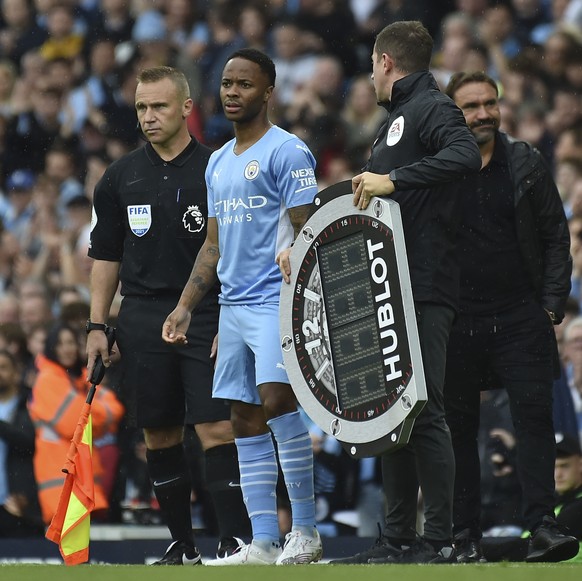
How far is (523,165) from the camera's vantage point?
19.6ft

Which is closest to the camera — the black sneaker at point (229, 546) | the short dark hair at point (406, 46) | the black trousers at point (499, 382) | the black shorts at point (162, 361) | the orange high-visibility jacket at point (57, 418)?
the short dark hair at point (406, 46)

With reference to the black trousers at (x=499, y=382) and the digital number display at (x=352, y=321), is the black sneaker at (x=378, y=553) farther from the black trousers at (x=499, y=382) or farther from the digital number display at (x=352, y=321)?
the black trousers at (x=499, y=382)

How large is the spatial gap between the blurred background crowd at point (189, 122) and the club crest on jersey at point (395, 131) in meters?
3.26

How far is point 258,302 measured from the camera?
220 inches

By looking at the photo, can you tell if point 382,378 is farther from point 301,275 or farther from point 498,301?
point 498,301

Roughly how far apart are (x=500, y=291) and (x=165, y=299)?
147 cm

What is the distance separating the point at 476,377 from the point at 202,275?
1273 millimetres

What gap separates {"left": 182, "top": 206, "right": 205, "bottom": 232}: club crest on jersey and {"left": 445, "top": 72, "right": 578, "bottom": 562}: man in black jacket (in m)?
1.14

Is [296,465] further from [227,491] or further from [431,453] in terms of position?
[431,453]

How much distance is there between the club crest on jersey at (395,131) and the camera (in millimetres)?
5152

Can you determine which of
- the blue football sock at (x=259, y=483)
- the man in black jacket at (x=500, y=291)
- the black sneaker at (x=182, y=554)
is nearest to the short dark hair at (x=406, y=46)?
the man in black jacket at (x=500, y=291)

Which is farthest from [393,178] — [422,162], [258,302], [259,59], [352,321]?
[259,59]

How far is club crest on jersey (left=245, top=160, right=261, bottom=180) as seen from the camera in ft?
18.3

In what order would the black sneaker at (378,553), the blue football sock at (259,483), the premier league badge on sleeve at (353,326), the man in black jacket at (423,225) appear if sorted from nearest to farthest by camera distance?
1. the premier league badge on sleeve at (353,326)
2. the man in black jacket at (423,225)
3. the black sneaker at (378,553)
4. the blue football sock at (259,483)
